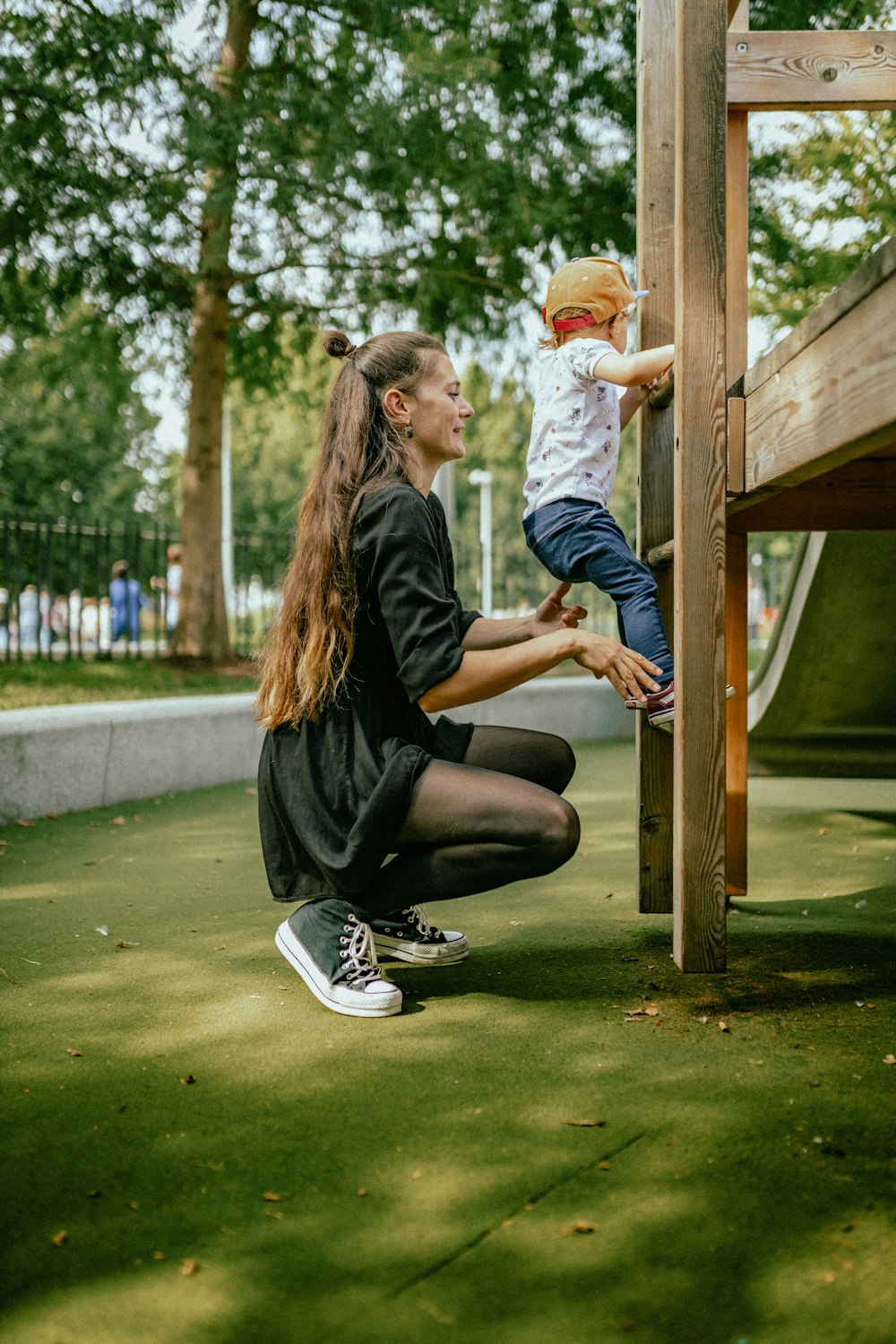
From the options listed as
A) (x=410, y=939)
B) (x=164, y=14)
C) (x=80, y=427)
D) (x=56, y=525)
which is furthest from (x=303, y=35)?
(x=80, y=427)

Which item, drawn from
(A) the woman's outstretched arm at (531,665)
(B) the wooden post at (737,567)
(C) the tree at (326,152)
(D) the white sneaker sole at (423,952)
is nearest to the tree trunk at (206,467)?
(C) the tree at (326,152)

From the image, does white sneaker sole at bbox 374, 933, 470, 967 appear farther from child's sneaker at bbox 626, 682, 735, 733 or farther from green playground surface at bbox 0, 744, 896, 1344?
child's sneaker at bbox 626, 682, 735, 733

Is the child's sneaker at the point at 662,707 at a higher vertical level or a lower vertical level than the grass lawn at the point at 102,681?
higher

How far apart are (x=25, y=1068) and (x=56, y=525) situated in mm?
7273

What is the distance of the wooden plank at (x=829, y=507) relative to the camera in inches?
141

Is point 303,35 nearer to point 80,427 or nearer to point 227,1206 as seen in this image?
point 227,1206

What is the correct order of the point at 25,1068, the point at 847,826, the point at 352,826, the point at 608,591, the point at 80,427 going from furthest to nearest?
the point at 80,427 → the point at 847,826 → the point at 608,591 → the point at 352,826 → the point at 25,1068

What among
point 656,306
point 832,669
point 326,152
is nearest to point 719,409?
point 656,306

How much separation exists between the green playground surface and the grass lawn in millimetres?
4171

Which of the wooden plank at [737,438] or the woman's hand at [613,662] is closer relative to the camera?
the woman's hand at [613,662]

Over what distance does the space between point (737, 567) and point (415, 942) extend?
5.14 feet

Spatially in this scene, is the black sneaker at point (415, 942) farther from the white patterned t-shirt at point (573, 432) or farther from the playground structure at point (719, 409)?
the white patterned t-shirt at point (573, 432)

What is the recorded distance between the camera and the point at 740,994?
2865mm

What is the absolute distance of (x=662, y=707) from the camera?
3207 mm
